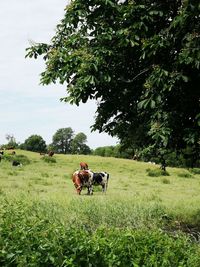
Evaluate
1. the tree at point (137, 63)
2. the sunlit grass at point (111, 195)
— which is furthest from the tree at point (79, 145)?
the tree at point (137, 63)

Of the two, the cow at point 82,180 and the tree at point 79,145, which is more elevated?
the tree at point 79,145

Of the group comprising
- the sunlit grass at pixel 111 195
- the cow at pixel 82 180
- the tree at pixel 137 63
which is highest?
the tree at pixel 137 63

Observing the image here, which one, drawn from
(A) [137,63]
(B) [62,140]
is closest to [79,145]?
(B) [62,140]

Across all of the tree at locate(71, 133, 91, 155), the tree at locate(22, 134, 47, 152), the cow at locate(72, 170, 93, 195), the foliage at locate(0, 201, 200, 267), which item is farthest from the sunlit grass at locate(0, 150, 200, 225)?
the tree at locate(71, 133, 91, 155)

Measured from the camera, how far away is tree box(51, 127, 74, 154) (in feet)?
510

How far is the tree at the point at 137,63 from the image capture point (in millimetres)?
8734

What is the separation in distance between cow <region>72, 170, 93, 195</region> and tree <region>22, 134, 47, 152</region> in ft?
341

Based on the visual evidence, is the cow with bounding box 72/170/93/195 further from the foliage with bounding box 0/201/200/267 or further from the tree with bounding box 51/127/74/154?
the tree with bounding box 51/127/74/154

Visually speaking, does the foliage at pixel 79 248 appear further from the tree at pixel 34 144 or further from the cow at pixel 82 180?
the tree at pixel 34 144

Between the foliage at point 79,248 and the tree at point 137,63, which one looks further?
the tree at point 137,63

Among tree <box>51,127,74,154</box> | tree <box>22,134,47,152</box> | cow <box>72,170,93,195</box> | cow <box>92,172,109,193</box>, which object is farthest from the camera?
tree <box>51,127,74,154</box>

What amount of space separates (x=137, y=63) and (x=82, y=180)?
14.9 metres

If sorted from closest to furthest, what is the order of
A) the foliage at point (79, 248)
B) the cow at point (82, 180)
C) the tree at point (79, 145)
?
the foliage at point (79, 248) < the cow at point (82, 180) < the tree at point (79, 145)

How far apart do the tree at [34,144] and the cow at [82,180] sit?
104m
